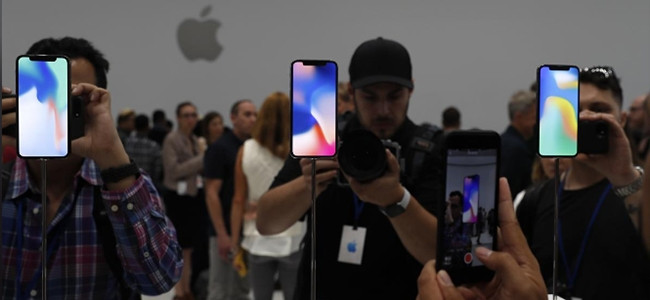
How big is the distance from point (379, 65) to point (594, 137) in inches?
19.4

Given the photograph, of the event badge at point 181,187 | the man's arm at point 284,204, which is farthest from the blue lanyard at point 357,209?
the event badge at point 181,187

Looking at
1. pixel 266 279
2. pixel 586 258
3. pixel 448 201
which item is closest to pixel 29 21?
pixel 448 201

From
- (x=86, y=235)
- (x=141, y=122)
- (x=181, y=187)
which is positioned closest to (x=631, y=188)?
(x=86, y=235)

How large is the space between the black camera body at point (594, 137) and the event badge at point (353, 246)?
1.81 feet

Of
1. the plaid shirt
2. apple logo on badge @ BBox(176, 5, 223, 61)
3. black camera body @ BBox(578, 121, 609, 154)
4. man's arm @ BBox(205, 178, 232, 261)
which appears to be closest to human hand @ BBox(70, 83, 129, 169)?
the plaid shirt

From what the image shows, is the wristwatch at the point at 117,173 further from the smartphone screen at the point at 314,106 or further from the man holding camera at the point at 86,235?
the smartphone screen at the point at 314,106

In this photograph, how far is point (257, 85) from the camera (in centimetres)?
824

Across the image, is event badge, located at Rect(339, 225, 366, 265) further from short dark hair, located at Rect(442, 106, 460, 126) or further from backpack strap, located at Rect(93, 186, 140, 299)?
short dark hair, located at Rect(442, 106, 460, 126)

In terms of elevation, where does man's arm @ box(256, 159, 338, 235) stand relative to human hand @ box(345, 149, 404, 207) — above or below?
below

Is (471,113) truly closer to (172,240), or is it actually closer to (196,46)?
(196,46)

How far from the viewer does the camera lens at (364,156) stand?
4.19 feet

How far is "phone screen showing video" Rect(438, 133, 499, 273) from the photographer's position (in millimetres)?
1001

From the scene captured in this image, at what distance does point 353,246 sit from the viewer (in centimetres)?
181

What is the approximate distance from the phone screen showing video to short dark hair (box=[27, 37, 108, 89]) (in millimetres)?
793
